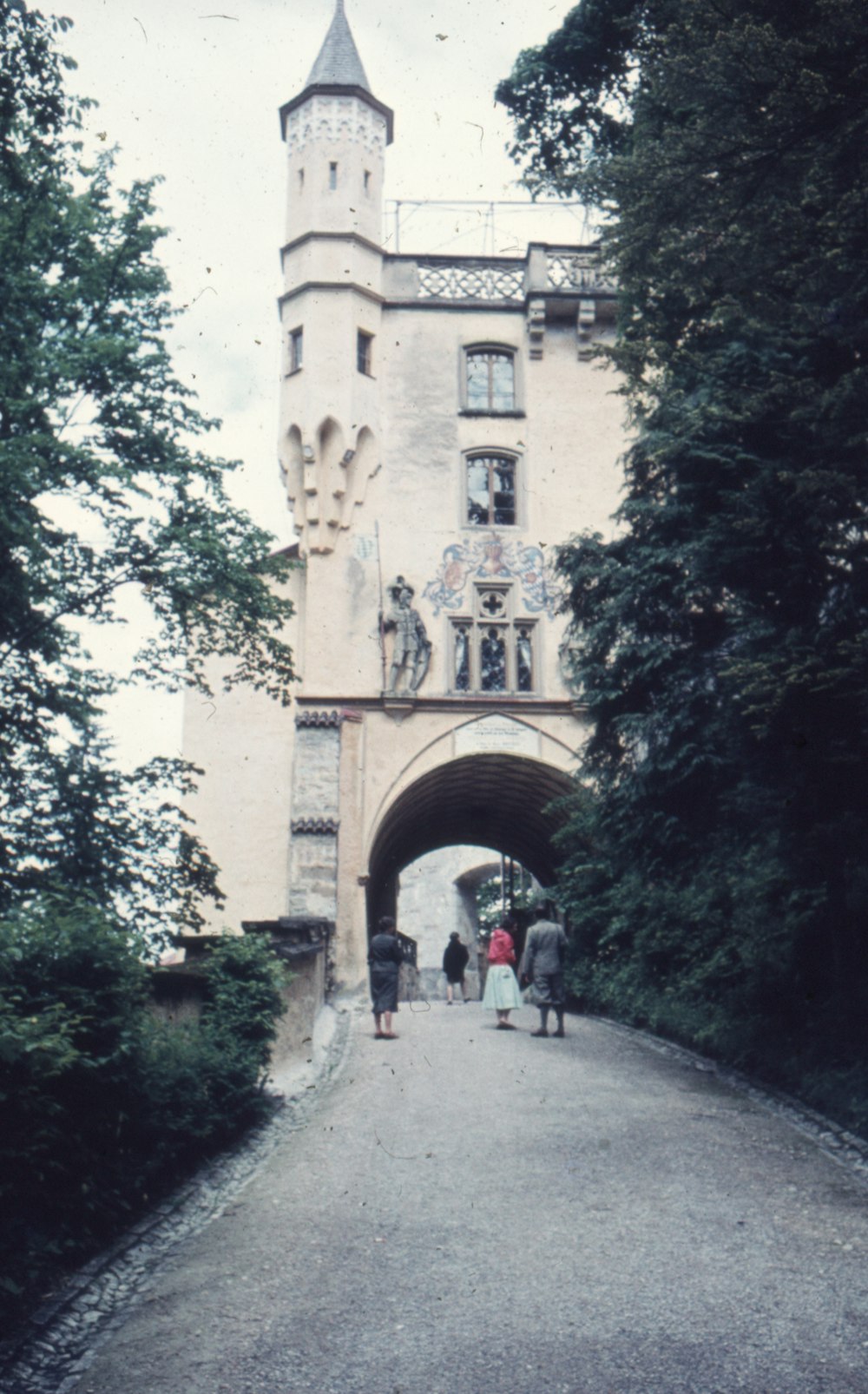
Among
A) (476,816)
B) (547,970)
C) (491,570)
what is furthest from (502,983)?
(476,816)

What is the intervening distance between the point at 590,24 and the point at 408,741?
38.4ft

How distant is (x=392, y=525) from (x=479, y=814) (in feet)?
24.4

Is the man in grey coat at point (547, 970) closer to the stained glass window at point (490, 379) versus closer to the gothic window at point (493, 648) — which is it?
the gothic window at point (493, 648)

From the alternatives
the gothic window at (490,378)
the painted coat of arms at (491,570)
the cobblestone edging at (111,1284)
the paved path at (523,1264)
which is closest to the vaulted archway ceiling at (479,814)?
the painted coat of arms at (491,570)

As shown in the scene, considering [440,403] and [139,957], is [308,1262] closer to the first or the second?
[139,957]

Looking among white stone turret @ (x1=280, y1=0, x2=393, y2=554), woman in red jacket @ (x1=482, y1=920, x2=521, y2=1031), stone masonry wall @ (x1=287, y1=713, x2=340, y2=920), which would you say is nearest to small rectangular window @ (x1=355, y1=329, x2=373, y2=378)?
white stone turret @ (x1=280, y1=0, x2=393, y2=554)

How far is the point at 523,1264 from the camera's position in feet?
20.4

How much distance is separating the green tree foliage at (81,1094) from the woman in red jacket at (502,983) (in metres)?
7.92

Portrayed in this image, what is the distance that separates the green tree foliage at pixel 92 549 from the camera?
1397cm

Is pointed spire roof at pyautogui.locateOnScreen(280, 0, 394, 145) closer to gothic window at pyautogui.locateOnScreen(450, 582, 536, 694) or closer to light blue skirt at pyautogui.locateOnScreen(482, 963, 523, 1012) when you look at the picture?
gothic window at pyautogui.locateOnScreen(450, 582, 536, 694)

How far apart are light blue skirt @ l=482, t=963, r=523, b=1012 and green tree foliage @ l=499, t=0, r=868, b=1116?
1.61 meters

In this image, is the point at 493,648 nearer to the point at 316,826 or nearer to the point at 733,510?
the point at 316,826

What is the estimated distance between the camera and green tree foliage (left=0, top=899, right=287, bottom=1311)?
6.03m

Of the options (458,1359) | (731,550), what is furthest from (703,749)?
(458,1359)
